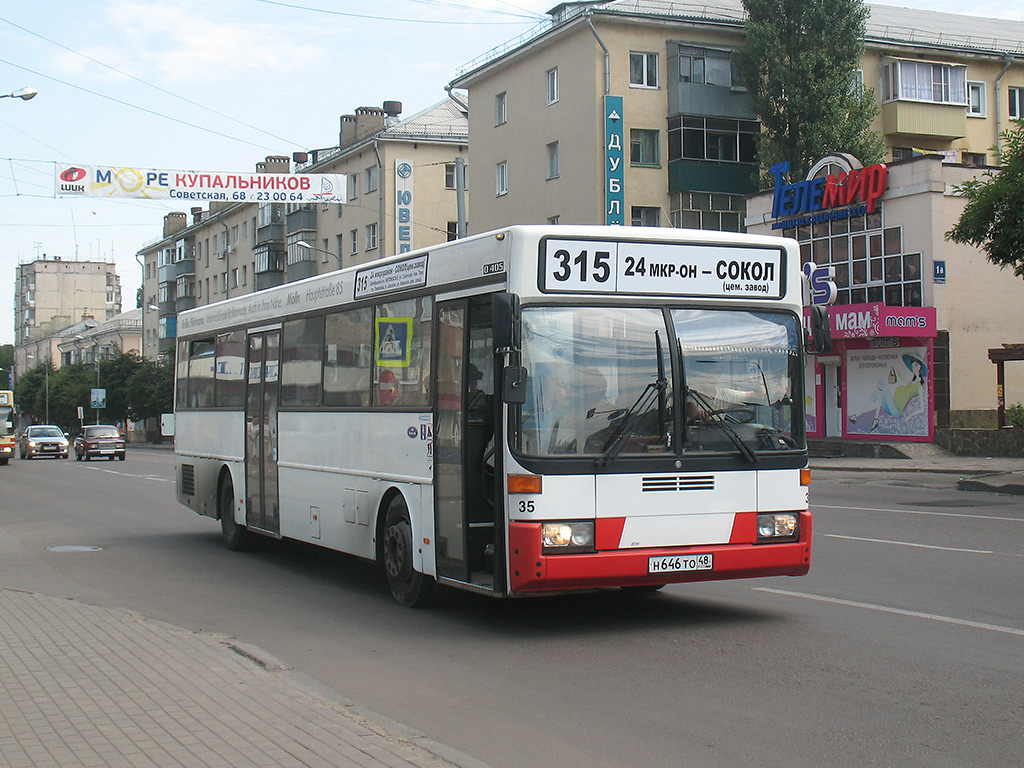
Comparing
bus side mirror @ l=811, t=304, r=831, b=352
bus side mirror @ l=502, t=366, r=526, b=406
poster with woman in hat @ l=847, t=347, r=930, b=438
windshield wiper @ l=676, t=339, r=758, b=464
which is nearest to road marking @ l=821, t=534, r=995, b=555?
bus side mirror @ l=811, t=304, r=831, b=352

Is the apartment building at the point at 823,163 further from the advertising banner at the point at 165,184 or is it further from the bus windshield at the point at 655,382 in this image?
the bus windshield at the point at 655,382

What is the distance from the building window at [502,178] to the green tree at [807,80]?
1043 cm

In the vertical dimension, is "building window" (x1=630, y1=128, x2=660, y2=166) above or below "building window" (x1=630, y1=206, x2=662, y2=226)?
above

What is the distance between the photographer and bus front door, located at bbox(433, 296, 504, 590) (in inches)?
334

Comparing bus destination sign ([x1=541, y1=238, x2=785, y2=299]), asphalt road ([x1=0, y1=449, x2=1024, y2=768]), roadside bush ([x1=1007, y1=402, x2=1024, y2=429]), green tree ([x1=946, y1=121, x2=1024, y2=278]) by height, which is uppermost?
green tree ([x1=946, y1=121, x2=1024, y2=278])

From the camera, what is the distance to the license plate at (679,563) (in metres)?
8.12

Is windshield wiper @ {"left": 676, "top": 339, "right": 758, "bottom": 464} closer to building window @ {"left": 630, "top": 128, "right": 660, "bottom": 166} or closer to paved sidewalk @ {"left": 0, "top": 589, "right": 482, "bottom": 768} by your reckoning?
paved sidewalk @ {"left": 0, "top": 589, "right": 482, "bottom": 768}

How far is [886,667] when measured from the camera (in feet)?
22.6

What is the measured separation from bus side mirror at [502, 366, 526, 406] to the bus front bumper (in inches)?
33.4

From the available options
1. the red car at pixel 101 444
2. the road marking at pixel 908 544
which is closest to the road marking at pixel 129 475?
the red car at pixel 101 444

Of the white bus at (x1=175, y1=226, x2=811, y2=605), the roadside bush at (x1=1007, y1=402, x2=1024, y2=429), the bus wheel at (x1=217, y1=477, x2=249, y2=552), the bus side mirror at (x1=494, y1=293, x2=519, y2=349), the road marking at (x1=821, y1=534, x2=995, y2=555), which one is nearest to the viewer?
the bus side mirror at (x1=494, y1=293, x2=519, y2=349)

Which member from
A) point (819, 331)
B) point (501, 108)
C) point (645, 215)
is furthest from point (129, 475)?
point (819, 331)

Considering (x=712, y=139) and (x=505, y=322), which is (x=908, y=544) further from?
(x=712, y=139)

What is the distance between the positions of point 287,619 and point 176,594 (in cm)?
195
